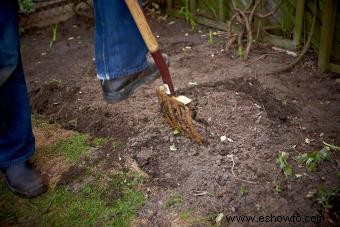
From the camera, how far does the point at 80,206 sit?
2070 mm

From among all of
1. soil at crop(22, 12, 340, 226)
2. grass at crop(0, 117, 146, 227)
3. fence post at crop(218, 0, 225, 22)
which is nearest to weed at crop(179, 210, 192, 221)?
soil at crop(22, 12, 340, 226)

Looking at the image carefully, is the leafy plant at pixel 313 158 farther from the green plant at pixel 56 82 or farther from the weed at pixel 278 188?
the green plant at pixel 56 82

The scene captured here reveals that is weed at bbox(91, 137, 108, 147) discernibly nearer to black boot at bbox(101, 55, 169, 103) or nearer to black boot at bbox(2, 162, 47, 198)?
black boot at bbox(101, 55, 169, 103)

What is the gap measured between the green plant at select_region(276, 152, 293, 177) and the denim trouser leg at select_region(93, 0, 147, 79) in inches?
37.4

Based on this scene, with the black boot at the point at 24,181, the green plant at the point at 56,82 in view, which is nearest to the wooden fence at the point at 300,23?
the green plant at the point at 56,82

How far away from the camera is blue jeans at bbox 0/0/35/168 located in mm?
1839

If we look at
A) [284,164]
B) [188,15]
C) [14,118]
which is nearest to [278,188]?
[284,164]

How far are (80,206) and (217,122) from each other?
0.96 metres

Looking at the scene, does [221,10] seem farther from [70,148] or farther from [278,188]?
[278,188]

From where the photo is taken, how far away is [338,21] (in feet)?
9.48

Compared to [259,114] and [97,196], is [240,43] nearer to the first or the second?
[259,114]

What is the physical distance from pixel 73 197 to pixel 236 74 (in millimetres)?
1583

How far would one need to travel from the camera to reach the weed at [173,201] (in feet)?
6.51

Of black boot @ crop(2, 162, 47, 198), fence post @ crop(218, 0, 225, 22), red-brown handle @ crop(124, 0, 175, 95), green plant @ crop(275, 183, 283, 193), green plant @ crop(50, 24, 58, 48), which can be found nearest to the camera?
green plant @ crop(275, 183, 283, 193)
